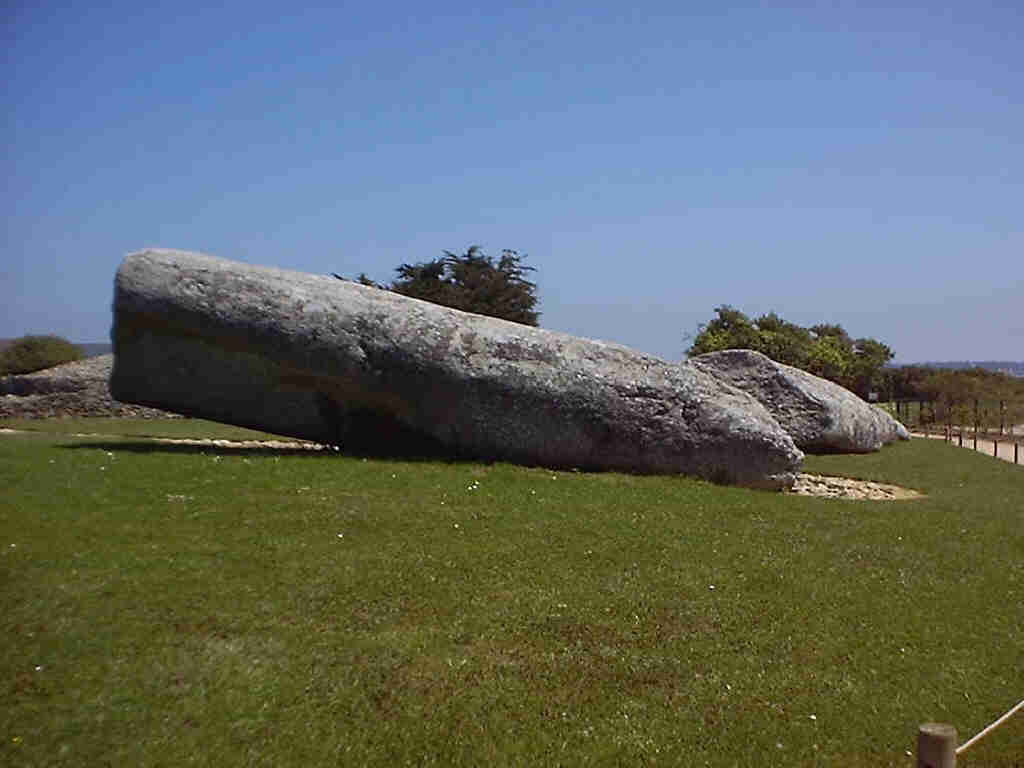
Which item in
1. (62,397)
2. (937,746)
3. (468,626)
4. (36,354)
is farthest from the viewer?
(36,354)

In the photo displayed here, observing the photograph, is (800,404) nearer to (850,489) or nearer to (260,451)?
(850,489)

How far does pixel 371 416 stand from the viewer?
1494cm

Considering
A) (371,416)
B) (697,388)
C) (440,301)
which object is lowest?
(371,416)

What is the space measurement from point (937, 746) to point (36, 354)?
40436 millimetres

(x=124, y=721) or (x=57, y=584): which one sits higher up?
(x=57, y=584)

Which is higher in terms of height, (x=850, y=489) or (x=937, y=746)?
(x=850, y=489)

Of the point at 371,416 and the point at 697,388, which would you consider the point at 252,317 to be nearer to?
the point at 371,416

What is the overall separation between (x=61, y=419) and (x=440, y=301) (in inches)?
806

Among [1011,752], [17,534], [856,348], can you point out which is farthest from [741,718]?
[856,348]

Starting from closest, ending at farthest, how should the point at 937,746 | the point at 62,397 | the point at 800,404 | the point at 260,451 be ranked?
the point at 937,746 → the point at 260,451 → the point at 800,404 → the point at 62,397

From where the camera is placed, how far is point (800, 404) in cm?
2328

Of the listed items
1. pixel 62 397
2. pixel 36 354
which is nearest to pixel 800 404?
pixel 62 397

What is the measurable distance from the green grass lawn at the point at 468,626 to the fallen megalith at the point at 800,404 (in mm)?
11028

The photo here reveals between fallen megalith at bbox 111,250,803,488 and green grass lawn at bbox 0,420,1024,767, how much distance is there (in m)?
2.23
